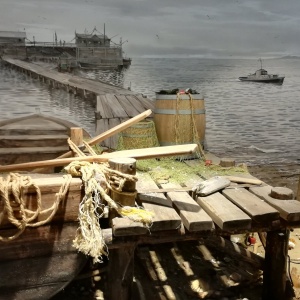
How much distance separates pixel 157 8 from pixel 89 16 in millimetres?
6094

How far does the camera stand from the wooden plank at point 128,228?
9.12 feet

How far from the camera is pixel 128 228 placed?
279cm

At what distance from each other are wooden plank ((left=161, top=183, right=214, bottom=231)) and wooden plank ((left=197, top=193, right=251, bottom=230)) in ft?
0.25

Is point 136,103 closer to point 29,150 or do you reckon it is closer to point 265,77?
point 29,150

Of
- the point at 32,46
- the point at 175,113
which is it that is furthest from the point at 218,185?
the point at 32,46

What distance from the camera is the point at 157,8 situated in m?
29.9

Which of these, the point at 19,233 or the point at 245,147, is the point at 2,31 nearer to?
the point at 245,147

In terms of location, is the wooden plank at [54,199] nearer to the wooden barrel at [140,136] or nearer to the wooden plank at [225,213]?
the wooden plank at [225,213]

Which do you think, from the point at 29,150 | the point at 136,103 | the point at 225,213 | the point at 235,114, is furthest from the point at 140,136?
the point at 235,114

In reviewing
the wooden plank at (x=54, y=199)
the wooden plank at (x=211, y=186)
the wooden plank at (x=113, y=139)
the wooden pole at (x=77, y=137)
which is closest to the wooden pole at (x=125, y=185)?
the wooden plank at (x=54, y=199)

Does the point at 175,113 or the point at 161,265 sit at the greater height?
the point at 175,113

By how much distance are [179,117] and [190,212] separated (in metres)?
2.91

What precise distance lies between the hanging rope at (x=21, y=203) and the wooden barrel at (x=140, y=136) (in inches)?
123

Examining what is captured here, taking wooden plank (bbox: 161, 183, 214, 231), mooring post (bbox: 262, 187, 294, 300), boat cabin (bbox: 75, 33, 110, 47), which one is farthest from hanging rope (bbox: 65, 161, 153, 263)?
boat cabin (bbox: 75, 33, 110, 47)
